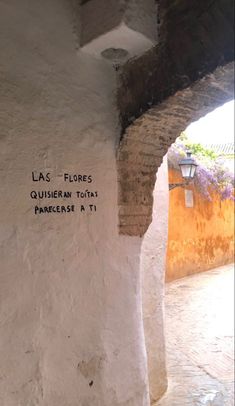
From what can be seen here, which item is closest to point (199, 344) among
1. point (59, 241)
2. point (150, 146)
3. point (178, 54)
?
point (150, 146)

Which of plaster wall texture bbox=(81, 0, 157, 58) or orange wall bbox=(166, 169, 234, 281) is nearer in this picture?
plaster wall texture bbox=(81, 0, 157, 58)

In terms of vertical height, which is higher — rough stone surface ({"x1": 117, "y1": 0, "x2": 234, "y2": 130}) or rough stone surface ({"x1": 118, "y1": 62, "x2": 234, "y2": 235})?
rough stone surface ({"x1": 117, "y1": 0, "x2": 234, "y2": 130})

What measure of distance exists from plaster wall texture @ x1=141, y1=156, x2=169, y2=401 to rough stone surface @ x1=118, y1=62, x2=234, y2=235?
1.01 meters

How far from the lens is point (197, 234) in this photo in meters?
9.91

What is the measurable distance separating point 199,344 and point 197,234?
16.7ft

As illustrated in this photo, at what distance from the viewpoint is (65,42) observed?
2199mm

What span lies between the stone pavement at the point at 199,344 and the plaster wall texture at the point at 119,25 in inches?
118

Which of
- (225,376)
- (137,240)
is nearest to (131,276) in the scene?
(137,240)

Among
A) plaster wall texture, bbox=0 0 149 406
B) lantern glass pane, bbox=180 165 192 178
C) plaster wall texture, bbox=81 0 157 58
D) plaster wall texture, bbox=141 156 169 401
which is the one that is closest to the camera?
plaster wall texture, bbox=0 0 149 406

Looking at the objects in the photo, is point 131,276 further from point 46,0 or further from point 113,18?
point 46,0

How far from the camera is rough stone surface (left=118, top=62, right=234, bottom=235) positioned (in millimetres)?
2041

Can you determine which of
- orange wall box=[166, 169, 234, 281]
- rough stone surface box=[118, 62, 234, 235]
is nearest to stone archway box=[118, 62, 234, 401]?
rough stone surface box=[118, 62, 234, 235]

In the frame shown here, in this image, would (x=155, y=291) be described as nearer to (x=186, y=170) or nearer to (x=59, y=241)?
(x=59, y=241)

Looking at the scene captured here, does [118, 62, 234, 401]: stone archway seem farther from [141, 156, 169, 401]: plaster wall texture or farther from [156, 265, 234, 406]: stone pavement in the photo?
[156, 265, 234, 406]: stone pavement
